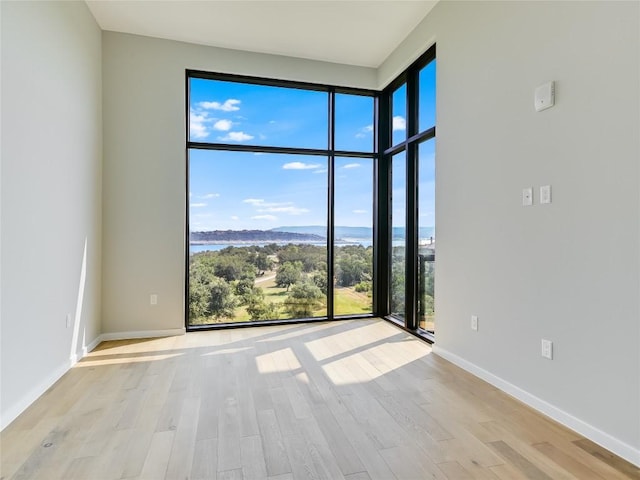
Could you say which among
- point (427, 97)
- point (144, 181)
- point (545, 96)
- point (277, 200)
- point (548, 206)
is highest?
point (427, 97)

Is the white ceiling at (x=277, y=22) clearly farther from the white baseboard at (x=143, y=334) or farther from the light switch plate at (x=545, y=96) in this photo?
the white baseboard at (x=143, y=334)

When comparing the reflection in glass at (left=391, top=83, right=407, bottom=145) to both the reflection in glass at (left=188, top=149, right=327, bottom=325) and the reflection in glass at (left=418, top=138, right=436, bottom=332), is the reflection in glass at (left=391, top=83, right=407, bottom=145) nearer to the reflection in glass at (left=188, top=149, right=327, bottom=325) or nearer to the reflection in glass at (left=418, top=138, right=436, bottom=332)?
the reflection in glass at (left=418, top=138, right=436, bottom=332)

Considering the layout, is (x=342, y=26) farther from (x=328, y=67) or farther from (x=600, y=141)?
(x=600, y=141)

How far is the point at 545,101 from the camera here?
2195 millimetres

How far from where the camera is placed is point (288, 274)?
4.38m

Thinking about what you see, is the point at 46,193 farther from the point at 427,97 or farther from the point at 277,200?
the point at 427,97

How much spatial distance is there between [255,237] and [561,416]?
3.19m

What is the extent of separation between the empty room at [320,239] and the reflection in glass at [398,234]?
0.18ft

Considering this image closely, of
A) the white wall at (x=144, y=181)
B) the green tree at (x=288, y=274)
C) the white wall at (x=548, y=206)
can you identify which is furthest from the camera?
the green tree at (x=288, y=274)

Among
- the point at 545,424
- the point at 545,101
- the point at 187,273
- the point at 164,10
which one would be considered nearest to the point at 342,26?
the point at 164,10

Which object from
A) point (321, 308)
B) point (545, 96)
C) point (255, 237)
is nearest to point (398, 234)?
point (321, 308)

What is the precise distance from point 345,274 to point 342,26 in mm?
2719

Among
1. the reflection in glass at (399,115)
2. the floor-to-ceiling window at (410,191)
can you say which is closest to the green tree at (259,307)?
the floor-to-ceiling window at (410,191)

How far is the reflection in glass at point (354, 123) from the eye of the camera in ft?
14.6
